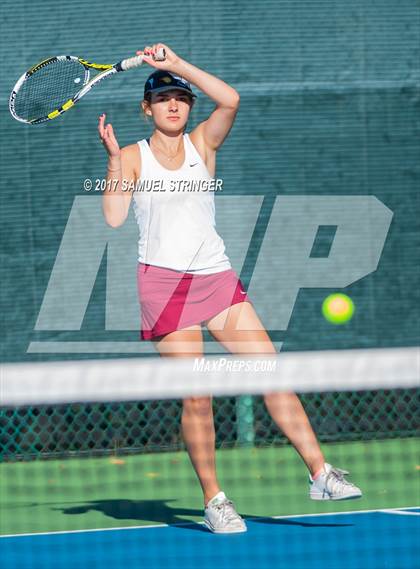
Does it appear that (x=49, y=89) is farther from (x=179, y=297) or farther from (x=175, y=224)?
(x=179, y=297)

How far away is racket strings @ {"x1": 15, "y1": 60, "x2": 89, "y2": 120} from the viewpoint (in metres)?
5.50

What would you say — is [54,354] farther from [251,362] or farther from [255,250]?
[251,362]

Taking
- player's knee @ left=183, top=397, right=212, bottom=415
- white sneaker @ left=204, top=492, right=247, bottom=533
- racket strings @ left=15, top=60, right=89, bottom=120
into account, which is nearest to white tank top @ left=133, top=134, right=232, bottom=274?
player's knee @ left=183, top=397, right=212, bottom=415

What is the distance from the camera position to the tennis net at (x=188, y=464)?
10.6 ft

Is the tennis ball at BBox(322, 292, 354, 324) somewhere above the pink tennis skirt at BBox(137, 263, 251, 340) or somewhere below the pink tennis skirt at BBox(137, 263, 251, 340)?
above

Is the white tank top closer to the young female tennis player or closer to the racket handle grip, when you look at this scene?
the young female tennis player

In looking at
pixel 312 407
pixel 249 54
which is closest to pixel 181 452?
pixel 312 407

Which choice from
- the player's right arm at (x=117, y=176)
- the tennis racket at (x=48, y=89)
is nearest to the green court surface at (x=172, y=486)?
the player's right arm at (x=117, y=176)

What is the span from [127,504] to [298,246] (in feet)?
5.48

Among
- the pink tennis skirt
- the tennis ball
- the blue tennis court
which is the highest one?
the tennis ball

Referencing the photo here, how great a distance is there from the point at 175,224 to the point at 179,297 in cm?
24

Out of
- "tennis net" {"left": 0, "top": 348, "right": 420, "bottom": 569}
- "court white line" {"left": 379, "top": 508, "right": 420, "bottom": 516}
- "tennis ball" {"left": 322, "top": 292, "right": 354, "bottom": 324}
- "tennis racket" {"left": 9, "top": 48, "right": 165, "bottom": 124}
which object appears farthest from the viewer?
"tennis ball" {"left": 322, "top": 292, "right": 354, "bottom": 324}

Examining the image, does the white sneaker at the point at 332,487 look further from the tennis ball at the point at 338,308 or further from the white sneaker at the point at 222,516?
the tennis ball at the point at 338,308

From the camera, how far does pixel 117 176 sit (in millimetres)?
4074
